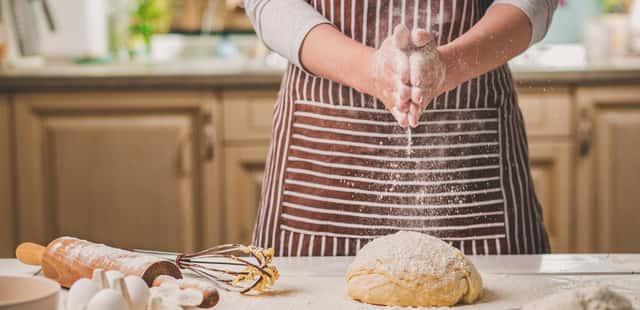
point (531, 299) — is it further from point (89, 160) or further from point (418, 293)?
point (89, 160)

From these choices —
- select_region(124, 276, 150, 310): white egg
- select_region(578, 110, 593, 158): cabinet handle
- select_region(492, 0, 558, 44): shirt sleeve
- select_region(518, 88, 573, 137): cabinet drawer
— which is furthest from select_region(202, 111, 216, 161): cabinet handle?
select_region(124, 276, 150, 310): white egg

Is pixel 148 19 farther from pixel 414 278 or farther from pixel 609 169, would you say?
pixel 414 278

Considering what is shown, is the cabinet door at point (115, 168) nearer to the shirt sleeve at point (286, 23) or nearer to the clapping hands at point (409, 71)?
the shirt sleeve at point (286, 23)

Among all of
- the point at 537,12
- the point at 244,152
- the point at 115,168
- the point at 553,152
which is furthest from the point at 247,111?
the point at 537,12

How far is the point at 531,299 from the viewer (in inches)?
38.0

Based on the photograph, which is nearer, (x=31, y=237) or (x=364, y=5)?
(x=364, y=5)

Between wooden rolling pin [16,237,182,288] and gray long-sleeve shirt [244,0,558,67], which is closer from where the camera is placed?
wooden rolling pin [16,237,182,288]

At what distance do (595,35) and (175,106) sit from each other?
1.24 meters

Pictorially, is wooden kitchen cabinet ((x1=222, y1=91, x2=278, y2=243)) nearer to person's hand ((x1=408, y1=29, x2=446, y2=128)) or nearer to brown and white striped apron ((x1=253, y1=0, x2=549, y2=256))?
brown and white striped apron ((x1=253, y1=0, x2=549, y2=256))

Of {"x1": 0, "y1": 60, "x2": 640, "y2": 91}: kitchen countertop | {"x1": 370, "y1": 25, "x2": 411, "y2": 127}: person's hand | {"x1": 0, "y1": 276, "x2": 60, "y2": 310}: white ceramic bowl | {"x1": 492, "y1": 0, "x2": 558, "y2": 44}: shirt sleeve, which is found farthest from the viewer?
{"x1": 0, "y1": 60, "x2": 640, "y2": 91}: kitchen countertop

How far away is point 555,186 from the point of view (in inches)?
94.7

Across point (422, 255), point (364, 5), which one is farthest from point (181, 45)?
point (422, 255)

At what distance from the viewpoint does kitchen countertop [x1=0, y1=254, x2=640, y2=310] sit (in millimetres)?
957

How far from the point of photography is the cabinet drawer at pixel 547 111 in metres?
2.37
